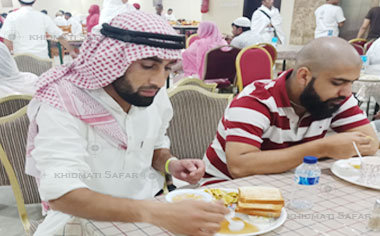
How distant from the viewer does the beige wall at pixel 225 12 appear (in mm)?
11273

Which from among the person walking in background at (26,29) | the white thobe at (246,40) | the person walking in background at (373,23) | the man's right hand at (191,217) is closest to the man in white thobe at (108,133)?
the man's right hand at (191,217)

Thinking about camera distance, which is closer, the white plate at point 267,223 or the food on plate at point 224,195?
the white plate at point 267,223

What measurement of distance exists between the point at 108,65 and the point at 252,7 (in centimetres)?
1108

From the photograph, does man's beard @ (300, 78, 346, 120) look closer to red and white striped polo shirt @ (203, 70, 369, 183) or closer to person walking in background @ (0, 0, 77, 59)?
red and white striped polo shirt @ (203, 70, 369, 183)

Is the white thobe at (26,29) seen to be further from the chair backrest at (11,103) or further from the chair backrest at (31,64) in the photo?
the chair backrest at (11,103)

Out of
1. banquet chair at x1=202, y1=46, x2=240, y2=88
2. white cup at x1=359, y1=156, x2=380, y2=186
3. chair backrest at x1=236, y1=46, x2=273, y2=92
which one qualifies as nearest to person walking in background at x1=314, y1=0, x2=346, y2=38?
banquet chair at x1=202, y1=46, x2=240, y2=88

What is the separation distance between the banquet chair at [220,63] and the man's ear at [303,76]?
252 cm

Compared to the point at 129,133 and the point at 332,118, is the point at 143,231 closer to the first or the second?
the point at 129,133

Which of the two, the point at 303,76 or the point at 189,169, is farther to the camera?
the point at 303,76

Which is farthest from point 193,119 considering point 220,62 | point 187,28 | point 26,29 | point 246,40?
point 187,28

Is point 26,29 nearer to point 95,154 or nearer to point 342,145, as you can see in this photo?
point 95,154

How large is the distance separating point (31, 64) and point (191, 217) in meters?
3.33

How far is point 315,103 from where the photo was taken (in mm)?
1390

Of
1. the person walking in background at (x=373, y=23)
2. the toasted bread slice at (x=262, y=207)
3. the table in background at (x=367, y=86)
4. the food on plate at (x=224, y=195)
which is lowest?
the table in background at (x=367, y=86)
